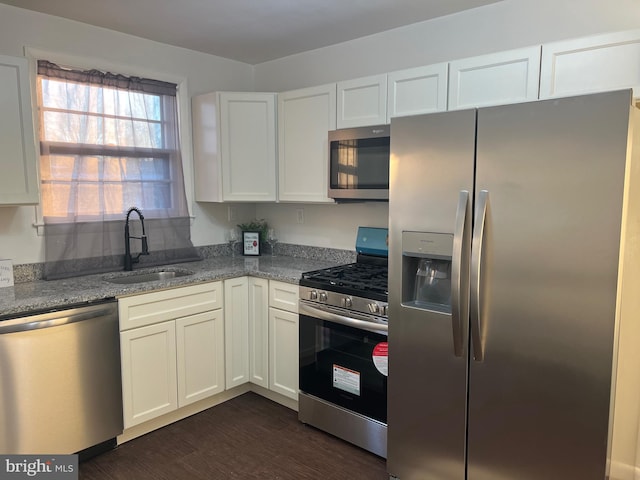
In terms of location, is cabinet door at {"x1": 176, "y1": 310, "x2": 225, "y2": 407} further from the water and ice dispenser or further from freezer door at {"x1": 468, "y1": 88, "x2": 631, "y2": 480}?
freezer door at {"x1": 468, "y1": 88, "x2": 631, "y2": 480}

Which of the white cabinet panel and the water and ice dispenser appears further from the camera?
the white cabinet panel

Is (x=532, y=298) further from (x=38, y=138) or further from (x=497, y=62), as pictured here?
(x=38, y=138)

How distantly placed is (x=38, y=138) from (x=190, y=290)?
50.0 inches

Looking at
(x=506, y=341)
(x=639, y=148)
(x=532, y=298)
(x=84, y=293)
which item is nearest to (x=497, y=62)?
(x=639, y=148)

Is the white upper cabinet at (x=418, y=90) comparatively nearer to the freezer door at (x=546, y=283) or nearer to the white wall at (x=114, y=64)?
the freezer door at (x=546, y=283)

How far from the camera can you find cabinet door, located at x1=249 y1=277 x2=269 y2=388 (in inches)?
120

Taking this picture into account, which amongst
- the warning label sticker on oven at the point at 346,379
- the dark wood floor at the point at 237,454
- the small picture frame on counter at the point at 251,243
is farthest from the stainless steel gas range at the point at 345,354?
the small picture frame on counter at the point at 251,243

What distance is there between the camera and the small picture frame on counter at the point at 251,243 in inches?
147

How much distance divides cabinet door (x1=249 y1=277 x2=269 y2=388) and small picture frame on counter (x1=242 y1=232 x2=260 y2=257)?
0.65m

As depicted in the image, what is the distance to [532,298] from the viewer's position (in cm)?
173

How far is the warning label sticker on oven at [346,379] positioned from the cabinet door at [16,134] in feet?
6.22

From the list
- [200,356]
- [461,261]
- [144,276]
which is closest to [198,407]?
[200,356]

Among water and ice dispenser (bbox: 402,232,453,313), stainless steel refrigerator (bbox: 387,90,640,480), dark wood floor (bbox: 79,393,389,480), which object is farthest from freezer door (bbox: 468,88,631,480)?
dark wood floor (bbox: 79,393,389,480)

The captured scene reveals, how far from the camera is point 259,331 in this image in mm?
3107
